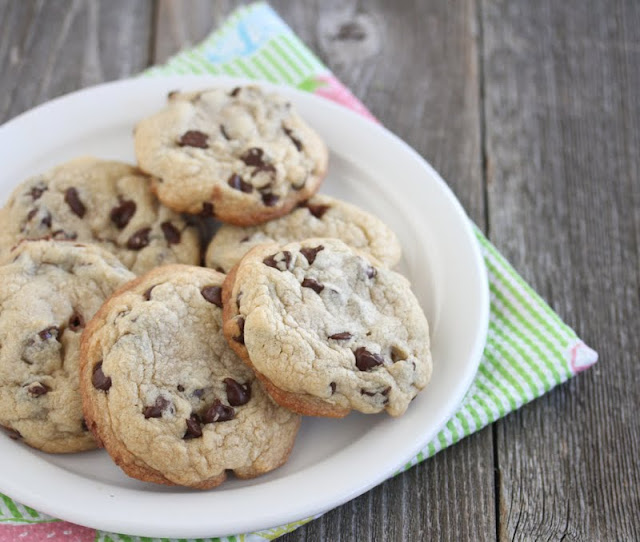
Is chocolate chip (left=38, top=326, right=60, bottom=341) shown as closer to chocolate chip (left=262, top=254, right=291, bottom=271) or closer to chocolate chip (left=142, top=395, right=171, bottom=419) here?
chocolate chip (left=142, top=395, right=171, bottom=419)

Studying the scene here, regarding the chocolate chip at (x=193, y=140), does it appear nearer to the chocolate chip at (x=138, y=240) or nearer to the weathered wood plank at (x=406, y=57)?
the chocolate chip at (x=138, y=240)

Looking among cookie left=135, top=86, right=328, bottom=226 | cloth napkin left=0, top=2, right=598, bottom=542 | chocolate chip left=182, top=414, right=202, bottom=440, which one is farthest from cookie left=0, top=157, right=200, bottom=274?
cloth napkin left=0, top=2, right=598, bottom=542

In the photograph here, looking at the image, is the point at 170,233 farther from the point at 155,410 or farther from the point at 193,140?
the point at 155,410

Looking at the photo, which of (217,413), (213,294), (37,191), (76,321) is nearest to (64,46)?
(37,191)

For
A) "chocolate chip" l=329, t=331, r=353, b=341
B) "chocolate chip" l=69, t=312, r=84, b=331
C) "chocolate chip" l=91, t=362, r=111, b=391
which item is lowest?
"chocolate chip" l=329, t=331, r=353, b=341

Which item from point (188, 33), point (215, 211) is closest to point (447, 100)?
point (188, 33)

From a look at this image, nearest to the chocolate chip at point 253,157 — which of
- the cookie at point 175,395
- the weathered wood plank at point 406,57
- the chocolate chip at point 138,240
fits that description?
the chocolate chip at point 138,240
